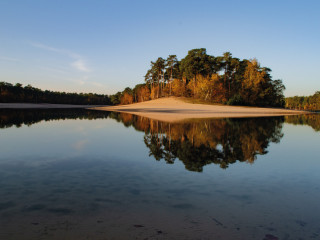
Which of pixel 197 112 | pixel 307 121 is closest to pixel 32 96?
pixel 197 112

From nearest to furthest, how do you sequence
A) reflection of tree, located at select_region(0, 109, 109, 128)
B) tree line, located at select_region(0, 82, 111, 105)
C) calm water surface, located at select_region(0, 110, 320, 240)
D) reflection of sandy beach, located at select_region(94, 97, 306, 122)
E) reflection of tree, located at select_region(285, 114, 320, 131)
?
calm water surface, located at select_region(0, 110, 320, 240), reflection of tree, located at select_region(0, 109, 109, 128), reflection of tree, located at select_region(285, 114, 320, 131), reflection of sandy beach, located at select_region(94, 97, 306, 122), tree line, located at select_region(0, 82, 111, 105)

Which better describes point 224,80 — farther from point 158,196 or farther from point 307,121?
point 158,196

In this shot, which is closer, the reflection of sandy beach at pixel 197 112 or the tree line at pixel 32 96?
the reflection of sandy beach at pixel 197 112

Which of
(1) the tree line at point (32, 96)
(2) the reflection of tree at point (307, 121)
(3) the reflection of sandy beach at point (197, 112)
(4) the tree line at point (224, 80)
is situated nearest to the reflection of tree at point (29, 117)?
(3) the reflection of sandy beach at point (197, 112)

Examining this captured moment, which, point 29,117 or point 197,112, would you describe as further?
point 197,112

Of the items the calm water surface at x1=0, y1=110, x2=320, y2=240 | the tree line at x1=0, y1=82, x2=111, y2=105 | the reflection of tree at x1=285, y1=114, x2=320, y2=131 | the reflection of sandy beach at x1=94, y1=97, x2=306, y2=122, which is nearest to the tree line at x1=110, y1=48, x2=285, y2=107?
the reflection of sandy beach at x1=94, y1=97, x2=306, y2=122

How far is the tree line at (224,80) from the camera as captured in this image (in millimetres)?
77125

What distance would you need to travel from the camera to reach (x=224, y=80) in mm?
86625

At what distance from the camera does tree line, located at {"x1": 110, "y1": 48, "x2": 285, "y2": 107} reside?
77125mm

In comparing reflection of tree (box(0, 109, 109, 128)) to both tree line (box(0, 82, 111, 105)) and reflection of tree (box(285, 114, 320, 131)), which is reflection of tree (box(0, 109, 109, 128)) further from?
tree line (box(0, 82, 111, 105))

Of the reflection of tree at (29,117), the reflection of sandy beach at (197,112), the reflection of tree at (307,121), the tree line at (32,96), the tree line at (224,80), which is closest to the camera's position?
the reflection of tree at (29,117)

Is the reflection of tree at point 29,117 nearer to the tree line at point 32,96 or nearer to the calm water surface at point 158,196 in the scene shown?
the calm water surface at point 158,196

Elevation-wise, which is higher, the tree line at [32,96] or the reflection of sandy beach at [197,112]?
the tree line at [32,96]

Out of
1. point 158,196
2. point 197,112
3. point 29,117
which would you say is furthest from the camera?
point 197,112
